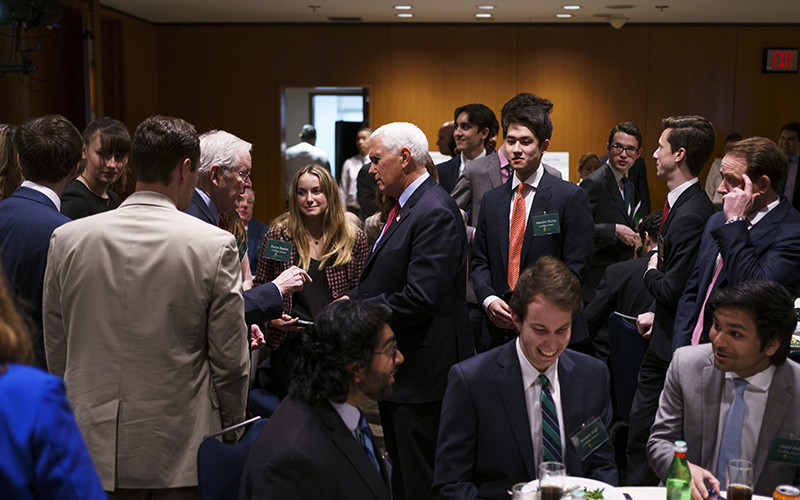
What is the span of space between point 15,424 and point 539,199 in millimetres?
2575

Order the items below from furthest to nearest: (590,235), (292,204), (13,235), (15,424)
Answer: (292,204) → (590,235) → (13,235) → (15,424)

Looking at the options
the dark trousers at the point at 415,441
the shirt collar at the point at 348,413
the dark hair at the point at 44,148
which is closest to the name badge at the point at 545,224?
the dark trousers at the point at 415,441

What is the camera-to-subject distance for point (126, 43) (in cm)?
847

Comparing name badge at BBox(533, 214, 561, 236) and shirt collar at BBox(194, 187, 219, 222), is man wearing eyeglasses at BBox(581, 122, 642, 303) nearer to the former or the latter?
name badge at BBox(533, 214, 561, 236)

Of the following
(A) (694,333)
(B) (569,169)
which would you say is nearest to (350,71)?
(B) (569,169)

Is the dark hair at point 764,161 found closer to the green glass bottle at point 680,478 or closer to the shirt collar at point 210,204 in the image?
the green glass bottle at point 680,478

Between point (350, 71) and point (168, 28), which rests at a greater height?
point (168, 28)

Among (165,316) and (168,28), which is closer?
(165,316)

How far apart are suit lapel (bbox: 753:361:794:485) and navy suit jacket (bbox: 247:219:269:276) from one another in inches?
121

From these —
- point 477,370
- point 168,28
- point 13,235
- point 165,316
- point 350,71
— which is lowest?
point 477,370

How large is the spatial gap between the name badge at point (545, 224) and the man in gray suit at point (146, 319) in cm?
156

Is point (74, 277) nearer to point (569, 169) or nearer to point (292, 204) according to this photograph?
point (292, 204)

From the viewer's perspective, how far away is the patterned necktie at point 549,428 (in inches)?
75.5

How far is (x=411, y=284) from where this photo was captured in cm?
261
